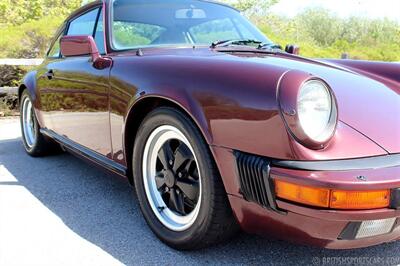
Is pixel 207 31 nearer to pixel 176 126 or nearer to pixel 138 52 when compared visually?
pixel 138 52

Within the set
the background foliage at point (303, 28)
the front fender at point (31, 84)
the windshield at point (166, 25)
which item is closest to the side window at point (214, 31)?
the windshield at point (166, 25)

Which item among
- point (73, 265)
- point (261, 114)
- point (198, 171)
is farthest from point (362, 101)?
point (73, 265)

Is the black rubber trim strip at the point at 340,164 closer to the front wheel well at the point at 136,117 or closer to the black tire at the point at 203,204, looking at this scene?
the black tire at the point at 203,204

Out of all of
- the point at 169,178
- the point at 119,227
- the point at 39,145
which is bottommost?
the point at 39,145

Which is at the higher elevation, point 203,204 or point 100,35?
point 100,35

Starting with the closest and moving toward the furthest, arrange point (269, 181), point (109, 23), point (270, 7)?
point (269, 181)
point (109, 23)
point (270, 7)

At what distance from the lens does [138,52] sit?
8.57 feet

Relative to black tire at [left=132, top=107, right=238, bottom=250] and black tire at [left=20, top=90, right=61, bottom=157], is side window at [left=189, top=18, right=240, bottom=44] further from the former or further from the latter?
black tire at [left=20, top=90, right=61, bottom=157]

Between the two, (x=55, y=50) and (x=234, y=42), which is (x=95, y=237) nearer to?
(x=234, y=42)

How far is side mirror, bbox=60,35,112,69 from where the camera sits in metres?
2.75

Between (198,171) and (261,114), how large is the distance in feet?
1.54

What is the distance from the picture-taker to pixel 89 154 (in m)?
2.94

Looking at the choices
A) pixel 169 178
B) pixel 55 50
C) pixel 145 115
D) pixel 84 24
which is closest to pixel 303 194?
pixel 169 178

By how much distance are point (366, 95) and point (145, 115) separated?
1.15 metres
